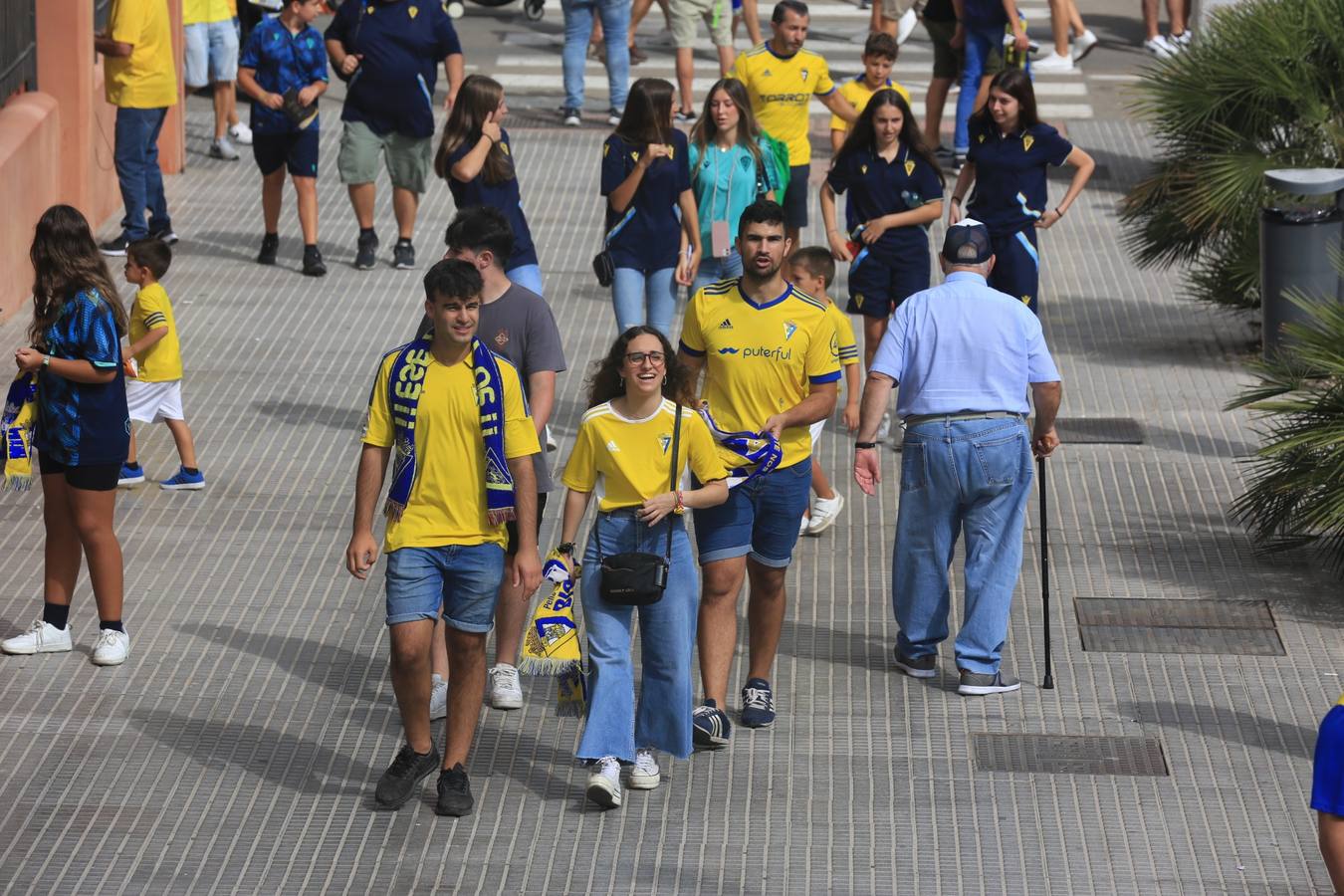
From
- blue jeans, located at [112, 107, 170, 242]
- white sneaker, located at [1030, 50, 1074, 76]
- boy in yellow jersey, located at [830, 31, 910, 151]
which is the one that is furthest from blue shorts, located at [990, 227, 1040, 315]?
white sneaker, located at [1030, 50, 1074, 76]

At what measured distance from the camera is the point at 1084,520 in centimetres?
1025

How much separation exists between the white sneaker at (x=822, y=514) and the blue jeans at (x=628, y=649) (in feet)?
9.42

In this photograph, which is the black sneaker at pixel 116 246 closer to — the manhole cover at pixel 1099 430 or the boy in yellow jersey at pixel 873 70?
the boy in yellow jersey at pixel 873 70

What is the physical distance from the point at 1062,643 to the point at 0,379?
6.40m

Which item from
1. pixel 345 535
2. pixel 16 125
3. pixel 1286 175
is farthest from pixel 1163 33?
pixel 345 535

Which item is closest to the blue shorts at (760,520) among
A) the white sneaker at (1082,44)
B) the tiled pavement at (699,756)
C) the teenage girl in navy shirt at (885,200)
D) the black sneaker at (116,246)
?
the tiled pavement at (699,756)

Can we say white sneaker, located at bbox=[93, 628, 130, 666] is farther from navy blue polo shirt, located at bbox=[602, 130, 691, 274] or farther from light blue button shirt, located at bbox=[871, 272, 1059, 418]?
navy blue polo shirt, located at bbox=[602, 130, 691, 274]

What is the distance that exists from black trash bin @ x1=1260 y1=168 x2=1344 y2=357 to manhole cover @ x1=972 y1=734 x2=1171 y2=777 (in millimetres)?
4949

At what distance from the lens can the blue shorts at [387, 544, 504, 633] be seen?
6.89m

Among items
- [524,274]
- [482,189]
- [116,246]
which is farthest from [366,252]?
[524,274]

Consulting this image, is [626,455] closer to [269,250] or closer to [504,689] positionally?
[504,689]

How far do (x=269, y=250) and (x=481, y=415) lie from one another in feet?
27.6

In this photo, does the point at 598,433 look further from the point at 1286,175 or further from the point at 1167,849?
the point at 1286,175

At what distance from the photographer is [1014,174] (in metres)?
11.0
